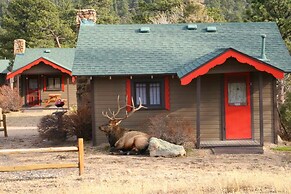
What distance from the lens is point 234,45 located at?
16.7m

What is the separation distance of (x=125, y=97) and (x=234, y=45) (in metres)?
4.47

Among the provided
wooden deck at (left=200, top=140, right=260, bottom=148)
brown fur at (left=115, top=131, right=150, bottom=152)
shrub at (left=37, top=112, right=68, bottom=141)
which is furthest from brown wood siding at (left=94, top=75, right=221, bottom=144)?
shrub at (left=37, top=112, right=68, bottom=141)

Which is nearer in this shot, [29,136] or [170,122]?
[170,122]

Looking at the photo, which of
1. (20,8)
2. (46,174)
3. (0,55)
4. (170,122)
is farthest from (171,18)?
(46,174)

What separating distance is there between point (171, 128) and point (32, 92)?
71.0 ft

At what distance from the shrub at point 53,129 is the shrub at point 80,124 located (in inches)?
7.9

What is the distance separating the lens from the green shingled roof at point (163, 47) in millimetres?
15391

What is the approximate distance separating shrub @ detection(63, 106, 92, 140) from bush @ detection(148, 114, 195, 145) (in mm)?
2421

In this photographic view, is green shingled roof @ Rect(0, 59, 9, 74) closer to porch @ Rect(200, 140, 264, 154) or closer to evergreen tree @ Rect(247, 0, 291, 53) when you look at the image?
evergreen tree @ Rect(247, 0, 291, 53)

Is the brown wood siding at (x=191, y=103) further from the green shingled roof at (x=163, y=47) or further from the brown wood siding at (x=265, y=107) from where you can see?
the green shingled roof at (x=163, y=47)

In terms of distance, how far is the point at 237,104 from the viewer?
15.4m

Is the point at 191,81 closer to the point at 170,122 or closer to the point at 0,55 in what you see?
the point at 170,122

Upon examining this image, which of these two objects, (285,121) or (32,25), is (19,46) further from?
(285,121)

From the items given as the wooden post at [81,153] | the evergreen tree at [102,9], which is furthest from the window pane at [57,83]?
the wooden post at [81,153]
